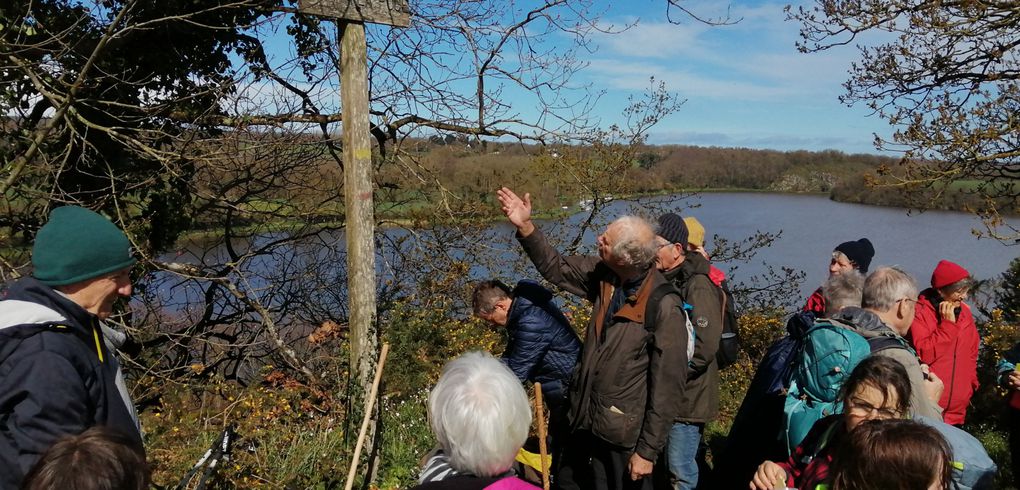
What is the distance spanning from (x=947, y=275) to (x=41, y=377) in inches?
173

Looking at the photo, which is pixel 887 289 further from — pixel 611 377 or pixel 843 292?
pixel 611 377

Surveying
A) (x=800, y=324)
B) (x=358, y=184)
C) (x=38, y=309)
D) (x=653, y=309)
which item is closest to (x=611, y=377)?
(x=653, y=309)

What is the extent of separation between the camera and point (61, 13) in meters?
5.51

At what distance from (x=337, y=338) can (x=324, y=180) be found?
1.93 m

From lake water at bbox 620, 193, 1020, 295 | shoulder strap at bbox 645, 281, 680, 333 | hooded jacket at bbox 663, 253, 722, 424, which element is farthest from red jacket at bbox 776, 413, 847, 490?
lake water at bbox 620, 193, 1020, 295

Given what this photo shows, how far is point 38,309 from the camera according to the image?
1.76 m

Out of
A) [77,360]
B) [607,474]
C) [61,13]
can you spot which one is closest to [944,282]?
[607,474]

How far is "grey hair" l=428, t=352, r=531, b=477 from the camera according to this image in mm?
1788

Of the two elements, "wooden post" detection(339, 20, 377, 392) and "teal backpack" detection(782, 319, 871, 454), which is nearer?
"teal backpack" detection(782, 319, 871, 454)

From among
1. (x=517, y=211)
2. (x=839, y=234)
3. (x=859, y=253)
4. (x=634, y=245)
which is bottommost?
(x=839, y=234)

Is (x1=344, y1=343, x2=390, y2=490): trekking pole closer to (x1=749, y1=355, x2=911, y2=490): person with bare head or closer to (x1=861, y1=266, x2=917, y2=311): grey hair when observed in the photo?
(x1=749, y1=355, x2=911, y2=490): person with bare head

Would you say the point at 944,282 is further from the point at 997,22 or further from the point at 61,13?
the point at 61,13

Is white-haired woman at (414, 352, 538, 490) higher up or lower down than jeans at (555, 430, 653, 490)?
higher up

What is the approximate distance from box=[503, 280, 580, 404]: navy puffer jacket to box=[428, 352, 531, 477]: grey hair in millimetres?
1481
